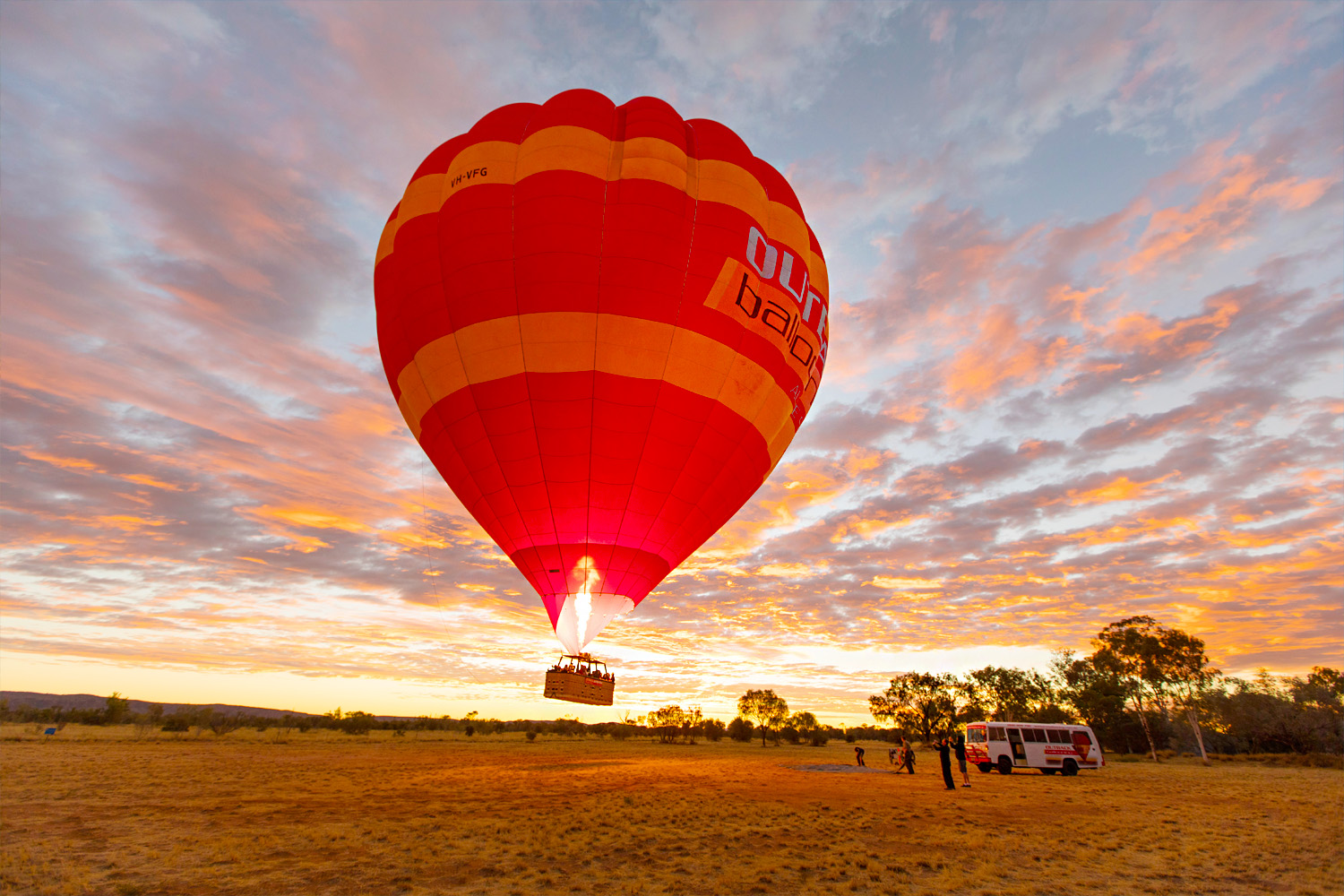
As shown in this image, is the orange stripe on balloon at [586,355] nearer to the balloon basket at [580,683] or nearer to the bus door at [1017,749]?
the balloon basket at [580,683]

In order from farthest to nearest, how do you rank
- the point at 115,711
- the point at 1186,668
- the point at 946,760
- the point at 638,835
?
the point at 115,711, the point at 1186,668, the point at 946,760, the point at 638,835

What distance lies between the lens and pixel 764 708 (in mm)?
61969

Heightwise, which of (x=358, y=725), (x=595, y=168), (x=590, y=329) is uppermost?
(x=595, y=168)

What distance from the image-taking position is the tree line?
41.8 m

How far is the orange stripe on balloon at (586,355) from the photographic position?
1283 cm

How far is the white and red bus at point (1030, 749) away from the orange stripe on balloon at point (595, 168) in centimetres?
2287

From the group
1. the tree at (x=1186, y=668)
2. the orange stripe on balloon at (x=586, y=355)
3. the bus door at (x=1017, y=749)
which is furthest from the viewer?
the tree at (x=1186, y=668)

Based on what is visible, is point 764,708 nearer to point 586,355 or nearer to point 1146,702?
point 1146,702

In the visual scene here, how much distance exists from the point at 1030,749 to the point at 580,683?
71.6ft

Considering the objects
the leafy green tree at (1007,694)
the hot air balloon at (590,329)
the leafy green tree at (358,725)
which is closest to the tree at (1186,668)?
the leafy green tree at (1007,694)

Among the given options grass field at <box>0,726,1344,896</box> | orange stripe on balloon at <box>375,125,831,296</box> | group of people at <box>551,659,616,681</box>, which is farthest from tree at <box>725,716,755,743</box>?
orange stripe on balloon at <box>375,125,831,296</box>

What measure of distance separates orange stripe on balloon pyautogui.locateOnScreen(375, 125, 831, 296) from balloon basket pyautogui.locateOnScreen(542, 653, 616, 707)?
10.8m

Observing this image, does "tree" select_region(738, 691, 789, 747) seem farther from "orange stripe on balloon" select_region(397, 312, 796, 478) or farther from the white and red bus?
"orange stripe on balloon" select_region(397, 312, 796, 478)

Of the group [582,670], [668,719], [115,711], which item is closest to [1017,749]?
[582,670]
